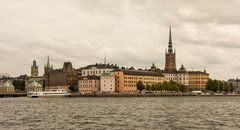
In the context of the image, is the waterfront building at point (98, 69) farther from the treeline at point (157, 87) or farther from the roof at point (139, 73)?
the treeline at point (157, 87)

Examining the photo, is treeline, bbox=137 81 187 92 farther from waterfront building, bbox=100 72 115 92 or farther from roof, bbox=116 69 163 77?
waterfront building, bbox=100 72 115 92

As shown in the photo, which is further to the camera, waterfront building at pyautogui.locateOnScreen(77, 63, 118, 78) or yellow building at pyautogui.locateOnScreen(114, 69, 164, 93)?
waterfront building at pyautogui.locateOnScreen(77, 63, 118, 78)

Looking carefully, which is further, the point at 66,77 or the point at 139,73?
the point at 66,77

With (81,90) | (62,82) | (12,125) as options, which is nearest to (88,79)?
(81,90)

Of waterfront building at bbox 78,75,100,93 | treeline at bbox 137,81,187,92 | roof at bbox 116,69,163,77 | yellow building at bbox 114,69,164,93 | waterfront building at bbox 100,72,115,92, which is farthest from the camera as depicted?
waterfront building at bbox 78,75,100,93

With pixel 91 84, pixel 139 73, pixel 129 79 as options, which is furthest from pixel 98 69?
pixel 129 79

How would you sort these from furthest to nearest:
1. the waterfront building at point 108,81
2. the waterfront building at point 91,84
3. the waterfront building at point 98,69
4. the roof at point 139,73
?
1. the waterfront building at point 98,69
2. the waterfront building at point 91,84
3. the roof at point 139,73
4. the waterfront building at point 108,81

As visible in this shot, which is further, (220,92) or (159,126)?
(220,92)

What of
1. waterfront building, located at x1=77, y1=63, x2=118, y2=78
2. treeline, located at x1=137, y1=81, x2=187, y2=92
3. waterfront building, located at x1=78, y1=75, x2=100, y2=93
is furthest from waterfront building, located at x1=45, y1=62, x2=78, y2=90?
treeline, located at x1=137, y1=81, x2=187, y2=92

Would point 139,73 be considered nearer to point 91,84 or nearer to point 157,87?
point 157,87

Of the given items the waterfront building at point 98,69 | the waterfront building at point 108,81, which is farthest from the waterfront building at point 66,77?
the waterfront building at point 108,81

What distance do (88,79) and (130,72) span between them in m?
16.3

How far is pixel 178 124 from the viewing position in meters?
35.0

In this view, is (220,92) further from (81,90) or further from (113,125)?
(113,125)
